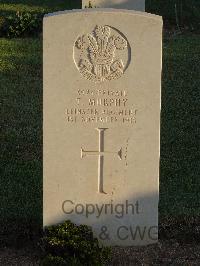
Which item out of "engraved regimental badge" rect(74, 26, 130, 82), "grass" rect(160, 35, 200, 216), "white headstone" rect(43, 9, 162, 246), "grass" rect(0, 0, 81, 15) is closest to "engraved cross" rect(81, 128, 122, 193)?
"white headstone" rect(43, 9, 162, 246)

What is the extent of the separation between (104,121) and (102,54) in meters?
0.45

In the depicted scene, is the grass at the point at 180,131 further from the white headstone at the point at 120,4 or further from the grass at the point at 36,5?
the grass at the point at 36,5

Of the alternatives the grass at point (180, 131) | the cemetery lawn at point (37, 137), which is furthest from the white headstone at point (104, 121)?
the grass at point (180, 131)

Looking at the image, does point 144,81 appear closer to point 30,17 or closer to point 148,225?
point 148,225

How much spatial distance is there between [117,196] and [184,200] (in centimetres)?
110

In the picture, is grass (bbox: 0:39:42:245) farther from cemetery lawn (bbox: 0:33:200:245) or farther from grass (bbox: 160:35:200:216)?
grass (bbox: 160:35:200:216)

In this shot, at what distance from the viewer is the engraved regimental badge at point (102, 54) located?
4.64m

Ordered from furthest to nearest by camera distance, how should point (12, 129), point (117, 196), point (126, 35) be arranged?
point (12, 129)
point (117, 196)
point (126, 35)

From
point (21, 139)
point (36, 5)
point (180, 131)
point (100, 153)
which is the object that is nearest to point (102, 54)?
point (100, 153)

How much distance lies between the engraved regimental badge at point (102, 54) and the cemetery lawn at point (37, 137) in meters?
1.30

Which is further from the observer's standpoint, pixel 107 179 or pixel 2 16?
pixel 2 16

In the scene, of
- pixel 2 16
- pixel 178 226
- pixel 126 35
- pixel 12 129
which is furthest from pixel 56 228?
pixel 2 16

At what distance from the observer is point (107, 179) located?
4.91 m

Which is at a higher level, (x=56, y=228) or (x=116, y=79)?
(x=116, y=79)
